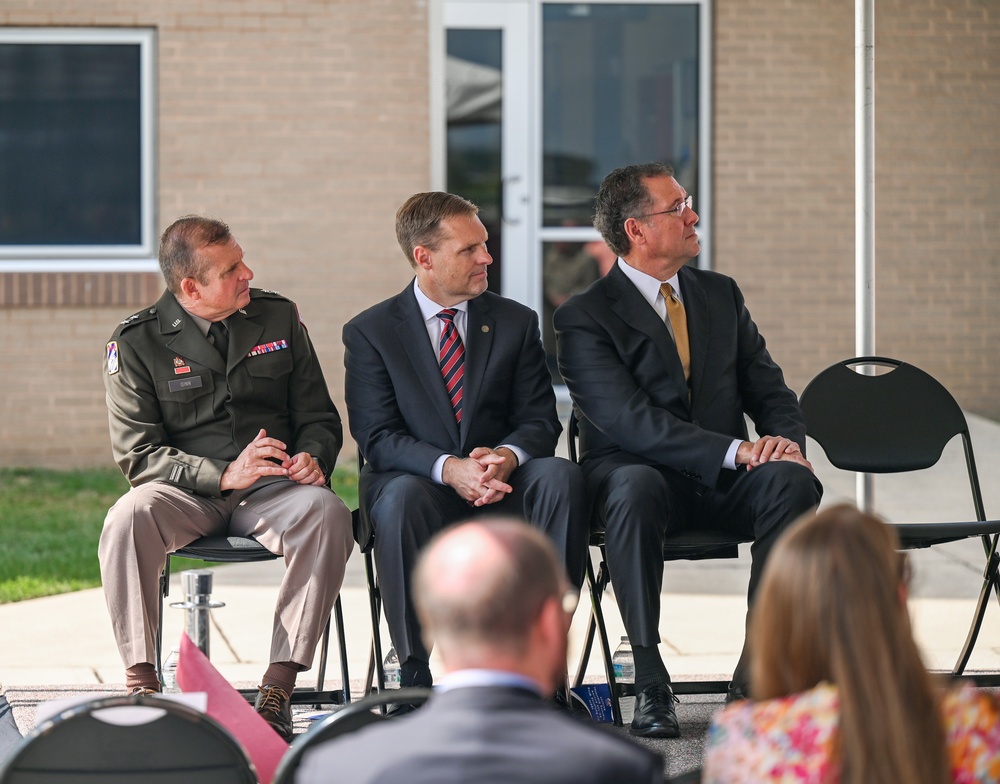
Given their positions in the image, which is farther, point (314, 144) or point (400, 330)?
point (314, 144)

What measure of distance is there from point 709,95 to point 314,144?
2.63 metres

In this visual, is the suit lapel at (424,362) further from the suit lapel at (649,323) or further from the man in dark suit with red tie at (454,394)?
the suit lapel at (649,323)

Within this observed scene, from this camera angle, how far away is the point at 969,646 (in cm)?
391

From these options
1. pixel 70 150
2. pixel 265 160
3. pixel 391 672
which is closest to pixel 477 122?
pixel 265 160

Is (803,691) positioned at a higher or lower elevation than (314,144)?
lower

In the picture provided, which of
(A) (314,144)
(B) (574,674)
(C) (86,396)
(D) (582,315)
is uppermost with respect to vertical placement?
(A) (314,144)

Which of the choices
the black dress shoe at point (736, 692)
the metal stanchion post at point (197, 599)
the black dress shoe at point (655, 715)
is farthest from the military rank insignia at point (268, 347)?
the black dress shoe at point (736, 692)

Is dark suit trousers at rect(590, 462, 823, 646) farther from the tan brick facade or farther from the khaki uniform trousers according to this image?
the tan brick facade

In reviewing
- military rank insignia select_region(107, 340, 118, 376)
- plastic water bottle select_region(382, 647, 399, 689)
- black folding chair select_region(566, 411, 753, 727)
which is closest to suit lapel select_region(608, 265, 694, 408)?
black folding chair select_region(566, 411, 753, 727)

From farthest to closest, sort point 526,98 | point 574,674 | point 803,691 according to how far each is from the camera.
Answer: point 526,98 < point 574,674 < point 803,691

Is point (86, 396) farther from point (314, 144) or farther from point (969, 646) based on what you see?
point (969, 646)

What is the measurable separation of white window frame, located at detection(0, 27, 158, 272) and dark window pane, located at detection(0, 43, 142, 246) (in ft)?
0.17

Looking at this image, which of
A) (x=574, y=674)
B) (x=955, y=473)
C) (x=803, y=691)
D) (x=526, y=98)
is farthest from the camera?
(x=526, y=98)

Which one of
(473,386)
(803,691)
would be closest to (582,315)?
(473,386)
